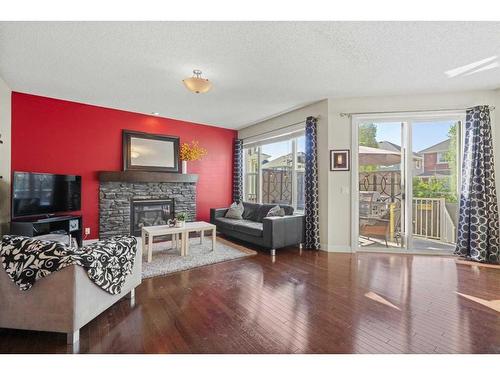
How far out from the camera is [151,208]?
5.21 meters

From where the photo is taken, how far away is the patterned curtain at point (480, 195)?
3.57 meters

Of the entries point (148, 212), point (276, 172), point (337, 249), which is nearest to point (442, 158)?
point (337, 249)

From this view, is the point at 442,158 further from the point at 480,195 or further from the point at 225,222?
the point at 225,222

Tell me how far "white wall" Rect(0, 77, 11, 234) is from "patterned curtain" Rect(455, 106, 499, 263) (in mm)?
6818

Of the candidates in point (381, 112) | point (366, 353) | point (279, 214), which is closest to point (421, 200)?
point (381, 112)

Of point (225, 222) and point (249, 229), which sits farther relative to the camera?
point (225, 222)

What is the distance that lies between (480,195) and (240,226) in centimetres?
376

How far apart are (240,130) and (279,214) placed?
2953mm

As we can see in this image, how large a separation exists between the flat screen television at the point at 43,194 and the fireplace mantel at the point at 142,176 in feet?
1.48

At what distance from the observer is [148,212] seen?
518cm

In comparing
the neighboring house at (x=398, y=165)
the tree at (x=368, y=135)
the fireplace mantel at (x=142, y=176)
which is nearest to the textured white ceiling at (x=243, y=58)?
the tree at (x=368, y=135)

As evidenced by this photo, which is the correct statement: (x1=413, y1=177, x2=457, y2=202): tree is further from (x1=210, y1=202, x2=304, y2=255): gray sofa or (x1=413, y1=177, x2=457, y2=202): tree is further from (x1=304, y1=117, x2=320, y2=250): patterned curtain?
(x1=210, y1=202, x2=304, y2=255): gray sofa

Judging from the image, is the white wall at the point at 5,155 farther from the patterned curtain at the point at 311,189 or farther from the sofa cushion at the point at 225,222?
the patterned curtain at the point at 311,189
